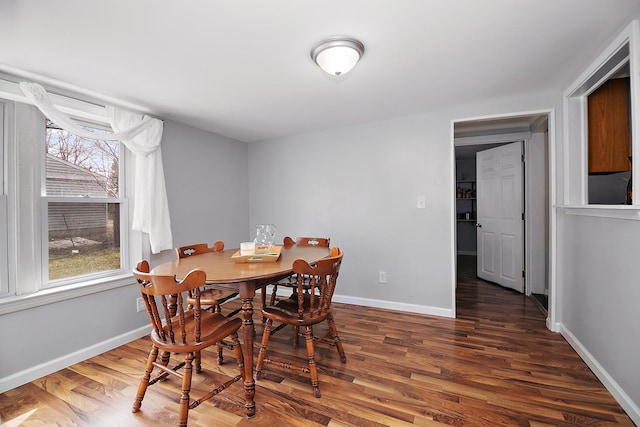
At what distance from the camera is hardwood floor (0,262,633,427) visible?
1.62 m

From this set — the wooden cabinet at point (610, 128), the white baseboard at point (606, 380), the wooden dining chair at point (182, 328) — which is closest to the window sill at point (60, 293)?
the wooden dining chair at point (182, 328)

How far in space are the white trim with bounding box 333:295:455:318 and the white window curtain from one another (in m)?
2.13

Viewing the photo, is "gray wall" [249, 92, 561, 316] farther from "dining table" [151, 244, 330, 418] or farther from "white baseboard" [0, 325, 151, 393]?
"white baseboard" [0, 325, 151, 393]

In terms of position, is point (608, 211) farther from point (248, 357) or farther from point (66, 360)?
point (66, 360)

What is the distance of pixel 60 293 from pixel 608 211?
12.8ft

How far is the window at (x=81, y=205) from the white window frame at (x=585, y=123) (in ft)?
11.8

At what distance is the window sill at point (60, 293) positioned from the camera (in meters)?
1.95

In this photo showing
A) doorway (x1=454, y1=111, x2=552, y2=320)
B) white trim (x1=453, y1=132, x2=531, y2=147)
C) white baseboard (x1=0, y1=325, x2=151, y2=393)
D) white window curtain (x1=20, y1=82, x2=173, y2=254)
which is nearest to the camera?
white baseboard (x1=0, y1=325, x2=151, y2=393)

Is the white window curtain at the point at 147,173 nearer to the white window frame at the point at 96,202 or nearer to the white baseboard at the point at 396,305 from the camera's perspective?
the white window frame at the point at 96,202

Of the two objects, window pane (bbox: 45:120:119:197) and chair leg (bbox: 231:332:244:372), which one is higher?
window pane (bbox: 45:120:119:197)

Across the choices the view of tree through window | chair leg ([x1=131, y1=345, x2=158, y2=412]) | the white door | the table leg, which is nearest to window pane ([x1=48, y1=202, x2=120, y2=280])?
the view of tree through window

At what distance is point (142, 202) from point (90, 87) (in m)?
1.01

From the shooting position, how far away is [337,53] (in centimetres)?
173

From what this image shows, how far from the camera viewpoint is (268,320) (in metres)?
2.01
